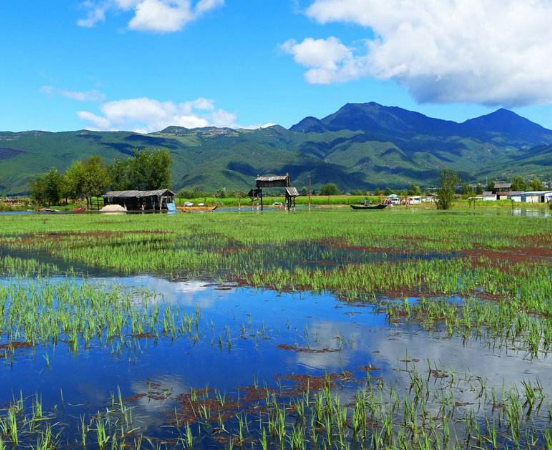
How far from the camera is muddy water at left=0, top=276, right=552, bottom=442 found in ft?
24.2

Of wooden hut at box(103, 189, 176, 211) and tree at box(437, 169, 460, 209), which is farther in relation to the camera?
wooden hut at box(103, 189, 176, 211)

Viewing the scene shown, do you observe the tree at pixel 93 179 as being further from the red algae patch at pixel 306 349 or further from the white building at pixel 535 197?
the red algae patch at pixel 306 349

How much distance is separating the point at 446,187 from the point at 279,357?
86.8 m

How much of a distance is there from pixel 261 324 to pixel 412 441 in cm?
600

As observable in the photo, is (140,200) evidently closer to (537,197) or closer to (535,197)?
(535,197)

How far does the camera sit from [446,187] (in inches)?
3521

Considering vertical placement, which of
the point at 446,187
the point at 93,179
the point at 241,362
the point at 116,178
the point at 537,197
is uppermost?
the point at 116,178

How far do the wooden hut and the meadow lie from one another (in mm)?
84728

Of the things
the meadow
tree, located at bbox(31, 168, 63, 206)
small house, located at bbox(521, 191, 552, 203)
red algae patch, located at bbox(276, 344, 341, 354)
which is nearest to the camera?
the meadow

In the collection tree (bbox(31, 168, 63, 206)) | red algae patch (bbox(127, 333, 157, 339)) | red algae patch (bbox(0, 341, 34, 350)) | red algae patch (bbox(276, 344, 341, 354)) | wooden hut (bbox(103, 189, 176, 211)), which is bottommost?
red algae patch (bbox(276, 344, 341, 354))

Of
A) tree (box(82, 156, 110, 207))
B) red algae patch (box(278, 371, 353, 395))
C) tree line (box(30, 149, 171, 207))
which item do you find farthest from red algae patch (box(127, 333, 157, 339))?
tree line (box(30, 149, 171, 207))

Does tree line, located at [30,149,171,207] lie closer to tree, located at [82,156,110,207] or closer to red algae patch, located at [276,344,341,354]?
tree, located at [82,156,110,207]

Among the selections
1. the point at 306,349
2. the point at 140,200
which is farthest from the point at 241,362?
the point at 140,200

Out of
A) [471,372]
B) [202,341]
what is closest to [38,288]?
[202,341]
